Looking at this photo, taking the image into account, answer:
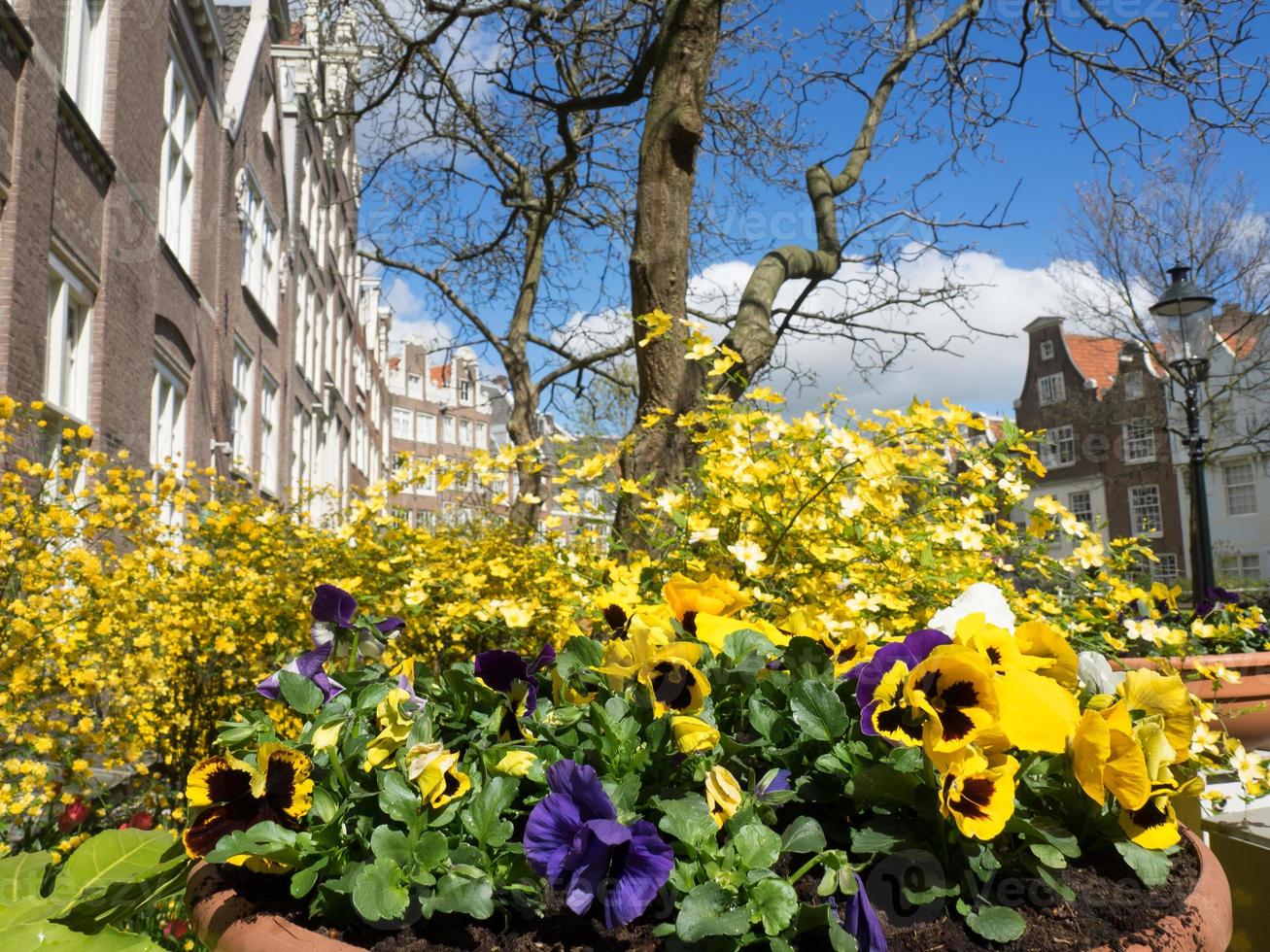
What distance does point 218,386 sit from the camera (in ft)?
38.0

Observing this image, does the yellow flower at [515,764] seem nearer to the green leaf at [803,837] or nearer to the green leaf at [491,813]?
the green leaf at [491,813]

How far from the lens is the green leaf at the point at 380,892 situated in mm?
847

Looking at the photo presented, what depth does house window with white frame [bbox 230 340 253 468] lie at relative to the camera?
13078 millimetres

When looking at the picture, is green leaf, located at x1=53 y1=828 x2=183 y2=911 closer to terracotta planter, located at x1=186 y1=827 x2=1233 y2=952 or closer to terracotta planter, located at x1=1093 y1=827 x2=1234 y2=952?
terracotta planter, located at x1=186 y1=827 x2=1233 y2=952

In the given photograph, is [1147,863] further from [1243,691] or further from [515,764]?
[1243,691]

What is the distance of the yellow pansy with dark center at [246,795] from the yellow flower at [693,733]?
406 millimetres

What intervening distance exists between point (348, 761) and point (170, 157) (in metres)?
10.9

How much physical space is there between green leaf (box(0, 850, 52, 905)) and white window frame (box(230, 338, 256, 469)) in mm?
12377

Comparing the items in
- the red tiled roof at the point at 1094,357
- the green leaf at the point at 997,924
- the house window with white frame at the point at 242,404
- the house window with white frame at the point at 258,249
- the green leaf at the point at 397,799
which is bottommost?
the green leaf at the point at 997,924

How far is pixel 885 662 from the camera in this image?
1.02m

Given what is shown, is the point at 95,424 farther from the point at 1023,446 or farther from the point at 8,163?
the point at 1023,446

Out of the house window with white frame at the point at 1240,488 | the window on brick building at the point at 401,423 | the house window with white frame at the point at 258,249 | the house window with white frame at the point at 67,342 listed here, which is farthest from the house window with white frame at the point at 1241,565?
the window on brick building at the point at 401,423

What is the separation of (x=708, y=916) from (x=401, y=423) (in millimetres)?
51481

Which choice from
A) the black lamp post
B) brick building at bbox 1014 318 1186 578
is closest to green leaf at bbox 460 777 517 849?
the black lamp post
